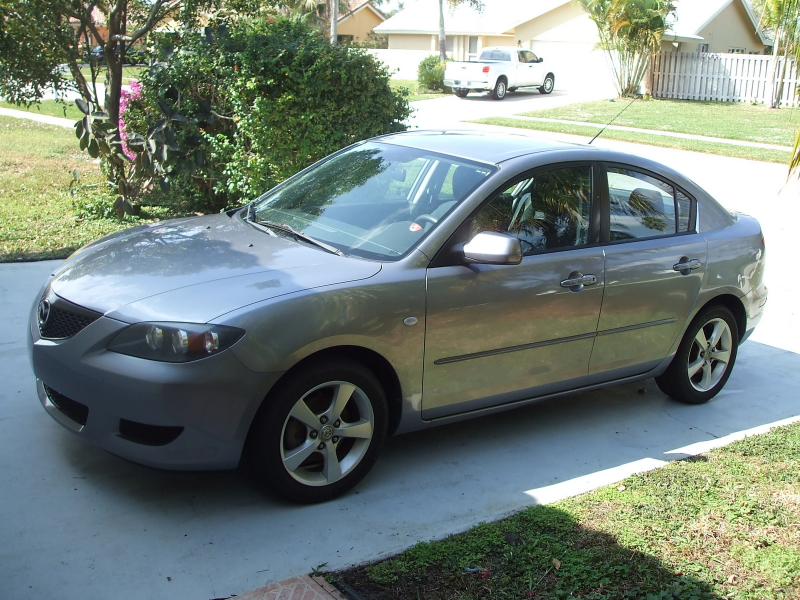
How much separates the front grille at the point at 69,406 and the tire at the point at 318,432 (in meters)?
0.76

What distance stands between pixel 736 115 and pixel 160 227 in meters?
25.3

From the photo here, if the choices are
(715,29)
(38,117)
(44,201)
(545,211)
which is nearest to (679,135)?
(38,117)

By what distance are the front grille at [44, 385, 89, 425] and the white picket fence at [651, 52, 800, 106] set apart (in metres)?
30.8

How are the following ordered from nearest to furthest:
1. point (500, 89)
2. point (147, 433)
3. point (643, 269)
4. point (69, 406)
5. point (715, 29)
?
point (147, 433) → point (69, 406) → point (643, 269) → point (500, 89) → point (715, 29)

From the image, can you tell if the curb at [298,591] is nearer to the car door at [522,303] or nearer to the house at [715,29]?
the car door at [522,303]

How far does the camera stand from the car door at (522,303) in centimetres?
424

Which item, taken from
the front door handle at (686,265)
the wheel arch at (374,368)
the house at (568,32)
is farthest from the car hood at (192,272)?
the house at (568,32)

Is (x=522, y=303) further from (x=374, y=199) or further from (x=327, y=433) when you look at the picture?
(x=327, y=433)

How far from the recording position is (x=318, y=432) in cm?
389

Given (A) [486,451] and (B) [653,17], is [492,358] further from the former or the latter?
(B) [653,17]

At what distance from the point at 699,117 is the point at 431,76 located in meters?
13.3

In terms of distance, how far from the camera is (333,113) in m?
9.00

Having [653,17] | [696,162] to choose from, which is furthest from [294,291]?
[653,17]

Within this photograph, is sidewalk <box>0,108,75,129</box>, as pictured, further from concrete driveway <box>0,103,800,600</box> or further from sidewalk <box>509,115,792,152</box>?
concrete driveway <box>0,103,800,600</box>
